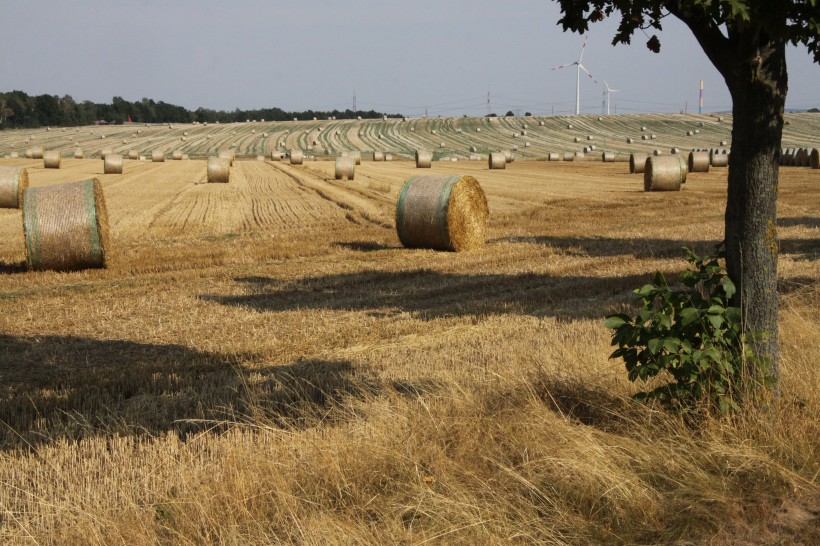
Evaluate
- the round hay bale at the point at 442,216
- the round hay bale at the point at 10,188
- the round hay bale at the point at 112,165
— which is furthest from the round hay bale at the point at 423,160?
the round hay bale at the point at 442,216

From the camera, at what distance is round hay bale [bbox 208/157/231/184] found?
35219 millimetres

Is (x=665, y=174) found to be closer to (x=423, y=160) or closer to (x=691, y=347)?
(x=423, y=160)

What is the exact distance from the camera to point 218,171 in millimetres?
35312

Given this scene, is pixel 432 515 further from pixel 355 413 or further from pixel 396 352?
pixel 396 352

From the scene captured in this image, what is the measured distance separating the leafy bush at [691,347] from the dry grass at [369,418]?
0.73 feet

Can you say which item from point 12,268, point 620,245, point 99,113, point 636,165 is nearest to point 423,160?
point 636,165

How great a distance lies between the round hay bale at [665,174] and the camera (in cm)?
3028

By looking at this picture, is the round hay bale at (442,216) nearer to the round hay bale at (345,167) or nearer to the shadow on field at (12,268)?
the shadow on field at (12,268)

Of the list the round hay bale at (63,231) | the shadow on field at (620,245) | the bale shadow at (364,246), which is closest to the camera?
the round hay bale at (63,231)

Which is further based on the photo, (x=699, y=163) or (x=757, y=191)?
(x=699, y=163)

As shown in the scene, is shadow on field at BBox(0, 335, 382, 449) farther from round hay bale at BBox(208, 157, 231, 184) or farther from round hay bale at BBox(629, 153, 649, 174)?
round hay bale at BBox(629, 153, 649, 174)

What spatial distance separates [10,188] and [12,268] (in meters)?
12.7

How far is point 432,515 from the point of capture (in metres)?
4.43

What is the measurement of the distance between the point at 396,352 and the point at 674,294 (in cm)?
346
